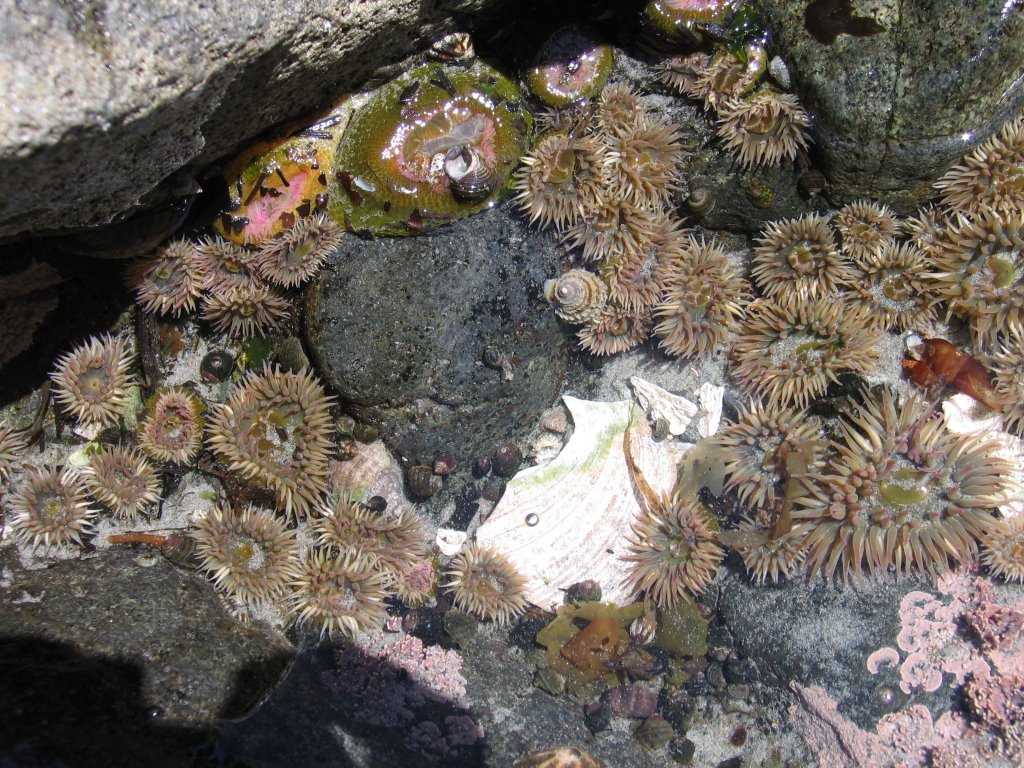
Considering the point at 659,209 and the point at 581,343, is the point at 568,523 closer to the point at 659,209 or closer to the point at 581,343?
the point at 581,343

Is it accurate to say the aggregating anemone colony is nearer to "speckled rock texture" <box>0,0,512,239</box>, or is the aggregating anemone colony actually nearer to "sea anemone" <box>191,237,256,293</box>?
"sea anemone" <box>191,237,256,293</box>

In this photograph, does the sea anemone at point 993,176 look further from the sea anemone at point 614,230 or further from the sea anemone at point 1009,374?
the sea anemone at point 614,230

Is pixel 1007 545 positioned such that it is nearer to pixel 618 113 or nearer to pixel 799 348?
pixel 799 348

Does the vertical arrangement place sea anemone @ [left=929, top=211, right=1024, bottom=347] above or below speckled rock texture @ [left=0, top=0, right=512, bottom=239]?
below

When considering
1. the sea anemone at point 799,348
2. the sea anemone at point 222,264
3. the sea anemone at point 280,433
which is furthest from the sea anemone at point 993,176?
the sea anemone at point 222,264

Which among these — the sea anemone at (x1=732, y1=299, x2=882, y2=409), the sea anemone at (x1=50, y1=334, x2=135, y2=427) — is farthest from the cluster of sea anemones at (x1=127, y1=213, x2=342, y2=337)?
the sea anemone at (x1=732, y1=299, x2=882, y2=409)

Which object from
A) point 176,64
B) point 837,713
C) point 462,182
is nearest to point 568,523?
point 837,713
